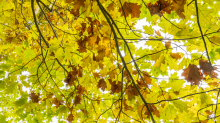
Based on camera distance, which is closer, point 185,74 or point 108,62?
point 185,74

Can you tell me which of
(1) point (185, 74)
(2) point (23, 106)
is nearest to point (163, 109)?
(1) point (185, 74)

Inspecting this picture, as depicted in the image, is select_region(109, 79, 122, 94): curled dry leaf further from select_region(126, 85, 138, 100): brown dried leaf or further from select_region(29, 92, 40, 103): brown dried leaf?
select_region(29, 92, 40, 103): brown dried leaf

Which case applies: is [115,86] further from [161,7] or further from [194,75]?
[161,7]

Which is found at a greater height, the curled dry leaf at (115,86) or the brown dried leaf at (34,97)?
the brown dried leaf at (34,97)

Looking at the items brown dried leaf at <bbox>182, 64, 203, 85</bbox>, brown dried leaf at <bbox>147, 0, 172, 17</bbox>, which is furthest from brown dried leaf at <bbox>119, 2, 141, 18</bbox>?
brown dried leaf at <bbox>182, 64, 203, 85</bbox>

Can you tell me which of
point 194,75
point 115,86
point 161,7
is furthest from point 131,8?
point 115,86

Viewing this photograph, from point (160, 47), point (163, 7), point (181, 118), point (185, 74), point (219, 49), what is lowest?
point (181, 118)

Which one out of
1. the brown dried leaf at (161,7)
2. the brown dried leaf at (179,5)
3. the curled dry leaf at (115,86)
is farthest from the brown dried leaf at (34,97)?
the brown dried leaf at (179,5)

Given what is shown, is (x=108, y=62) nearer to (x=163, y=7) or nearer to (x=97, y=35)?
(x=97, y=35)

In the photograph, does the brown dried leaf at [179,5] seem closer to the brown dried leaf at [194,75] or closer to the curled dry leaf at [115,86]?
the brown dried leaf at [194,75]

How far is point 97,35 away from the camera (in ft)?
4.25

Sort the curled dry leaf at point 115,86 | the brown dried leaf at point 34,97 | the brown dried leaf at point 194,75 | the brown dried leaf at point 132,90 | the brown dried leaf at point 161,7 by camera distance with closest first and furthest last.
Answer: the brown dried leaf at point 194,75, the brown dried leaf at point 161,7, the brown dried leaf at point 132,90, the curled dry leaf at point 115,86, the brown dried leaf at point 34,97

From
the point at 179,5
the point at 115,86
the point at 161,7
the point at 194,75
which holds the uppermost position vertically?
the point at 161,7

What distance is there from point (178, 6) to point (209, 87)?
117cm
